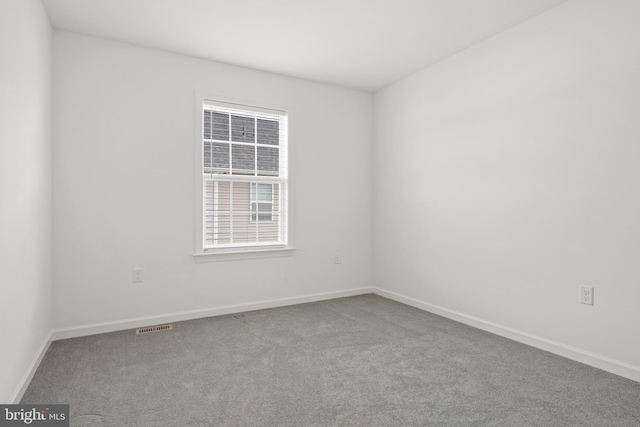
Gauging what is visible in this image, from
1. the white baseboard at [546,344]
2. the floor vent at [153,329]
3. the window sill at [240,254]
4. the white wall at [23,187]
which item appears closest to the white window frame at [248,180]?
the window sill at [240,254]

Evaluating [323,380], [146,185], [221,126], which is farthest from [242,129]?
[323,380]

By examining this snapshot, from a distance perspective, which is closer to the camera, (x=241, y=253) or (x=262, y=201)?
(x=241, y=253)

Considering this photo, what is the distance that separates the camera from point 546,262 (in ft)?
9.04

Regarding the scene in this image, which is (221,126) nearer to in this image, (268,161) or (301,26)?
(268,161)

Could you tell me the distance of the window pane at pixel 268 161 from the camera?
391 cm

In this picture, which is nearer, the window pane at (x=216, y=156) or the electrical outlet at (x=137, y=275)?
the electrical outlet at (x=137, y=275)

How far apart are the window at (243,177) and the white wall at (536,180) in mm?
1451

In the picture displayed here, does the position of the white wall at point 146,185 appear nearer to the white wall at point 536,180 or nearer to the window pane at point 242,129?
the window pane at point 242,129

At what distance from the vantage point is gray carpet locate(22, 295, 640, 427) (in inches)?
73.8

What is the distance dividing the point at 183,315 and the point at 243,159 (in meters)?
1.65

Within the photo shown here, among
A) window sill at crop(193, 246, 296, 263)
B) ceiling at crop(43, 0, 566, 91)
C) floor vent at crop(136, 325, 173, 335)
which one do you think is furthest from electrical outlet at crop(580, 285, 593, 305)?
floor vent at crop(136, 325, 173, 335)

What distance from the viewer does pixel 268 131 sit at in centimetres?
395

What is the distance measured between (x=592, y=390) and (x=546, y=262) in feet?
3.01

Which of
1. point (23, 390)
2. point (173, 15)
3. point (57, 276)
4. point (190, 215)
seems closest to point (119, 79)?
point (173, 15)
